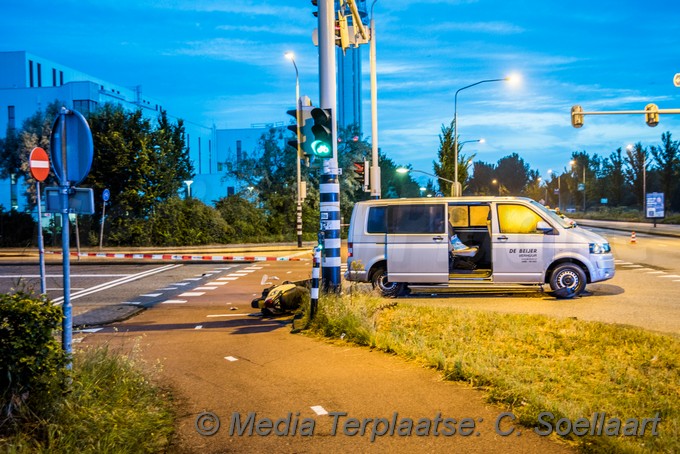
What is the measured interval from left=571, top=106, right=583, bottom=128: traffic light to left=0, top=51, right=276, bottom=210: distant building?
22527 millimetres

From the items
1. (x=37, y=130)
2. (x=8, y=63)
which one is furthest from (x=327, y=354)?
(x=8, y=63)

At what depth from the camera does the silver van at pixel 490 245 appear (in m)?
12.5

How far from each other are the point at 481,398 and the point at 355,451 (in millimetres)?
1595

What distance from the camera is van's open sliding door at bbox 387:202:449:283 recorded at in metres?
12.7

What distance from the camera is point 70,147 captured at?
18.3ft

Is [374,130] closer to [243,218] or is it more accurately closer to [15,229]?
[243,218]

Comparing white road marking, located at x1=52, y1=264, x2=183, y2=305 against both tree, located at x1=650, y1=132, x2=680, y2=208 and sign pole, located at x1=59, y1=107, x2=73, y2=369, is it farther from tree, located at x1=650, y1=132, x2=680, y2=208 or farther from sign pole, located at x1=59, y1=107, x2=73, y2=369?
tree, located at x1=650, y1=132, x2=680, y2=208

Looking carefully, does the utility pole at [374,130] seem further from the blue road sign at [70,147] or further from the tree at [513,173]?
the tree at [513,173]

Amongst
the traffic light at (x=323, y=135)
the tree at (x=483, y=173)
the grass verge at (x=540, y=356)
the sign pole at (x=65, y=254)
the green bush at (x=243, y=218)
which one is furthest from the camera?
the tree at (x=483, y=173)

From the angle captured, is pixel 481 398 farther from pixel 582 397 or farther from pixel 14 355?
pixel 14 355

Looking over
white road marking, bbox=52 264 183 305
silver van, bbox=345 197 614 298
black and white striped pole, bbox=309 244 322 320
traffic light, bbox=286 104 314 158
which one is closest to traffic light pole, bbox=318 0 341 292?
traffic light, bbox=286 104 314 158

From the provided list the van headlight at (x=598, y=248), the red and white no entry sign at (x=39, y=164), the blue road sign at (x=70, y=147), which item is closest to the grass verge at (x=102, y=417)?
the blue road sign at (x=70, y=147)

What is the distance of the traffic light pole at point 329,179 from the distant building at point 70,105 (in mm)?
32164

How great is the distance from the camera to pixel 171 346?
28.0 feet
